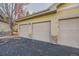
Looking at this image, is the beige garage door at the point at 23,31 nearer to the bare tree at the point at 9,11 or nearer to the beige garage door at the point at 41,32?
the beige garage door at the point at 41,32

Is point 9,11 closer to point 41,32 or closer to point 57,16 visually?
point 41,32

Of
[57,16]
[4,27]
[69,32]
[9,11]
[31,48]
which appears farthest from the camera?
[57,16]

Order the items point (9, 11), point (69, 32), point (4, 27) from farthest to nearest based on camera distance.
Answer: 1. point (69, 32)
2. point (4, 27)
3. point (9, 11)

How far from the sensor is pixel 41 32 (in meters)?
6.71

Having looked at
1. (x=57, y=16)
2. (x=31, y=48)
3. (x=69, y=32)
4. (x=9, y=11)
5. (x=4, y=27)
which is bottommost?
(x=31, y=48)

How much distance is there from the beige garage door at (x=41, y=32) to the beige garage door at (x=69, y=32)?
53 centimetres

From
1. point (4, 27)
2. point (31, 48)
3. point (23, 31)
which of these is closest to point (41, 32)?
point (23, 31)

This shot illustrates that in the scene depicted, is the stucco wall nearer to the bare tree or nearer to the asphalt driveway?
the bare tree

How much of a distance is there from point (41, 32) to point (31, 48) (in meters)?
0.87

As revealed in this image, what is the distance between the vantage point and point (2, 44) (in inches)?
245

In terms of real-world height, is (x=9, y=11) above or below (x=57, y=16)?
above

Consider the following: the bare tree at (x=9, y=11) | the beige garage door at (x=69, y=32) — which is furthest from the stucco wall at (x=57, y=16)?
the bare tree at (x=9, y=11)

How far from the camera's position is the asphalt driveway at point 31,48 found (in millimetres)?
5957

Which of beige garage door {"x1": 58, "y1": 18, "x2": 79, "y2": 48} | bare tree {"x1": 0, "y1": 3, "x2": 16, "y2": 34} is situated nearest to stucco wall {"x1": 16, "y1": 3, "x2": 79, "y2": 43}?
beige garage door {"x1": 58, "y1": 18, "x2": 79, "y2": 48}
